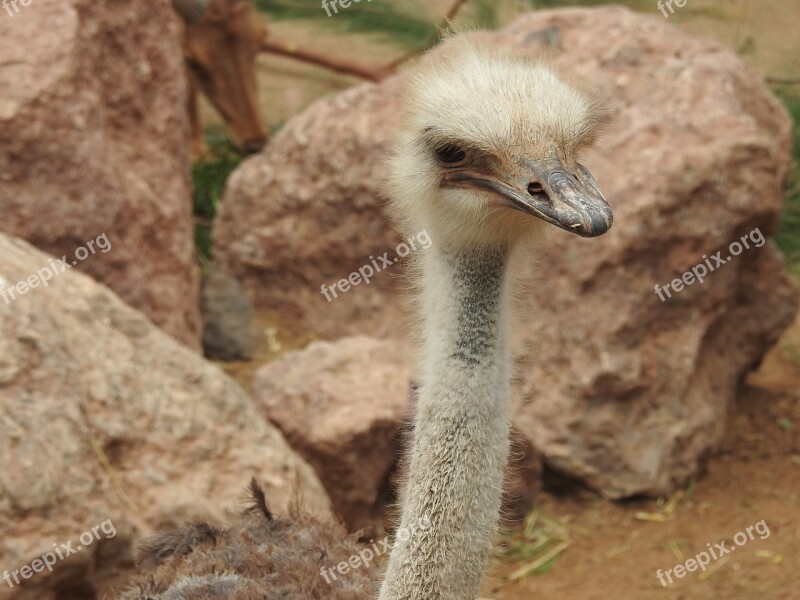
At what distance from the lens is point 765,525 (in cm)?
437

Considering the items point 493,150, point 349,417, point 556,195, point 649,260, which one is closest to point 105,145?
point 349,417

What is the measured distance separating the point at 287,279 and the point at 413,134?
3.20m

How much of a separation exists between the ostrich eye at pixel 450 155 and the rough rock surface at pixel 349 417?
183 centimetres

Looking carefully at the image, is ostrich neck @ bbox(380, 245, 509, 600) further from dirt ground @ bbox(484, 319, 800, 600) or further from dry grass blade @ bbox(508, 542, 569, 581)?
dry grass blade @ bbox(508, 542, 569, 581)

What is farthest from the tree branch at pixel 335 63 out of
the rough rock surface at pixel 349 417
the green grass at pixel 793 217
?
the rough rock surface at pixel 349 417

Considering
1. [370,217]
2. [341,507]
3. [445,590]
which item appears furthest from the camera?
[370,217]

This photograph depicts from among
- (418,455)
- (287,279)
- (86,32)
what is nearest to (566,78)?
(418,455)

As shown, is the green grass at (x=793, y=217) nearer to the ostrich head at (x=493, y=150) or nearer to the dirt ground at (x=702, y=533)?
the dirt ground at (x=702, y=533)

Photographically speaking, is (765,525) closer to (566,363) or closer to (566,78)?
(566,363)

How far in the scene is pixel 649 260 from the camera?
446 centimetres

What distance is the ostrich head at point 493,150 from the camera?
2049mm

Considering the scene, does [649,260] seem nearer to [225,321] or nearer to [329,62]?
[225,321]

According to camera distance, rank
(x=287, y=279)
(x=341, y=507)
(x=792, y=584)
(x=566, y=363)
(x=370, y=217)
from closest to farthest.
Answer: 1. (x=792, y=584)
2. (x=341, y=507)
3. (x=566, y=363)
4. (x=370, y=217)
5. (x=287, y=279)

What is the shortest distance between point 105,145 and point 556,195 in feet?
9.13
